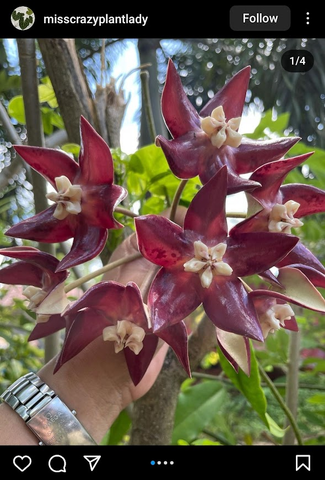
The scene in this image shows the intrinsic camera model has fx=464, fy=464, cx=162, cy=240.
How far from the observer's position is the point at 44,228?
12.8 inches

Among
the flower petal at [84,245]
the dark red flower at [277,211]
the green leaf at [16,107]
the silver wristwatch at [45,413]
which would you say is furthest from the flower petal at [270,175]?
the green leaf at [16,107]

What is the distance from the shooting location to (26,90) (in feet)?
1.49

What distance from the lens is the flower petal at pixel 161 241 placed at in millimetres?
277

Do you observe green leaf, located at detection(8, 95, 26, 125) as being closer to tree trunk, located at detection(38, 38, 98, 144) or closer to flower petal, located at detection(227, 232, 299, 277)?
tree trunk, located at detection(38, 38, 98, 144)

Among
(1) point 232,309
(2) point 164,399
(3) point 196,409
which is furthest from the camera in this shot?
(3) point 196,409

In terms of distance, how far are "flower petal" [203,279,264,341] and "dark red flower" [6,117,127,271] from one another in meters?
0.08

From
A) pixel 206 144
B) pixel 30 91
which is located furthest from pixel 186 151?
pixel 30 91

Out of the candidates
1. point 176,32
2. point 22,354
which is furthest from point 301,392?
point 176,32

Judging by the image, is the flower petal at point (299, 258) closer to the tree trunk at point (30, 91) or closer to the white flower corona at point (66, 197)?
the white flower corona at point (66, 197)

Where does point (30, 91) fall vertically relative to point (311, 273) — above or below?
above

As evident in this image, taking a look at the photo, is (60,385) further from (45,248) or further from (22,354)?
(22,354)

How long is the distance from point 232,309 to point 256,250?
4 centimetres
